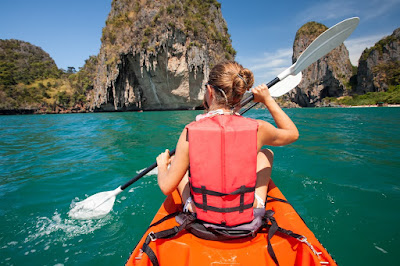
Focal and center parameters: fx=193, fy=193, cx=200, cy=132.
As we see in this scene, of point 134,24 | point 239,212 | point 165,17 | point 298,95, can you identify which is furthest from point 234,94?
point 298,95

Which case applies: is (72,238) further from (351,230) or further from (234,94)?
(351,230)

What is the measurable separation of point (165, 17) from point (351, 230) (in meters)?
35.1

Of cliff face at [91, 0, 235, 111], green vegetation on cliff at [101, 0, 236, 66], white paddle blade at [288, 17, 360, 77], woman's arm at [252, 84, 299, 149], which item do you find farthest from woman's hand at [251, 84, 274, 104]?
green vegetation on cliff at [101, 0, 236, 66]

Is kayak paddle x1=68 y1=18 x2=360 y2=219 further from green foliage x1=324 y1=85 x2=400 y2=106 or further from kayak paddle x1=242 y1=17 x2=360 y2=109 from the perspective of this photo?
green foliage x1=324 y1=85 x2=400 y2=106

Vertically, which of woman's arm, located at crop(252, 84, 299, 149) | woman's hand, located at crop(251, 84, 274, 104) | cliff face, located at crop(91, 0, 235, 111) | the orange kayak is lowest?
the orange kayak

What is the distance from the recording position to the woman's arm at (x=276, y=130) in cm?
121

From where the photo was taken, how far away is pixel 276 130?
1.28m

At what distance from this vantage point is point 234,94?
1232mm

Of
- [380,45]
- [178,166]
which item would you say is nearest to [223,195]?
[178,166]

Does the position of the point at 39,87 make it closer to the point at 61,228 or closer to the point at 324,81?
the point at 61,228

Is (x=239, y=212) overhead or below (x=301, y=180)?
overhead

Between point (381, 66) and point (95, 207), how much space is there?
74.8 meters

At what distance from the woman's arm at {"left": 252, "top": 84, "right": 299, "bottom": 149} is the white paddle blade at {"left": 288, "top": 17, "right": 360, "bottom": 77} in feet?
5.29

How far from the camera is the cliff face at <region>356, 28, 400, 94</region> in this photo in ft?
170
